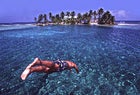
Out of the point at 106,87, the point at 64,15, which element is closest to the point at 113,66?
the point at 106,87

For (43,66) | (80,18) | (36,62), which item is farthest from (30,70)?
(80,18)

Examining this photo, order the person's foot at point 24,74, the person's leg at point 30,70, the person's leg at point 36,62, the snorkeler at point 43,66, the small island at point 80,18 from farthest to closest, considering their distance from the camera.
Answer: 1. the small island at point 80,18
2. the person's leg at point 36,62
3. the snorkeler at point 43,66
4. the person's leg at point 30,70
5. the person's foot at point 24,74

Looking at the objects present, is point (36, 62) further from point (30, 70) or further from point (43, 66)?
point (43, 66)

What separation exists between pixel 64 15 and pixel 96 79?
134049 millimetres

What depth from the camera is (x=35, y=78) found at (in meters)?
13.6

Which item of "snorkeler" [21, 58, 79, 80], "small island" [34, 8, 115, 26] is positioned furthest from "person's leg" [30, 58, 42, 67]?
"small island" [34, 8, 115, 26]

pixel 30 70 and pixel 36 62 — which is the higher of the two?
pixel 36 62

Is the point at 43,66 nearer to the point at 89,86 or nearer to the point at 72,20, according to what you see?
the point at 89,86

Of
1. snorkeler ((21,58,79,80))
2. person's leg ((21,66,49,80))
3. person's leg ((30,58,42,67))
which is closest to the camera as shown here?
person's leg ((21,66,49,80))

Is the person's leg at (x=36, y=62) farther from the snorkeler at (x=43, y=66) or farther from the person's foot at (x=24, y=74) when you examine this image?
the person's foot at (x=24, y=74)

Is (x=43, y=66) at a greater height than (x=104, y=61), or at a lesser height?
greater

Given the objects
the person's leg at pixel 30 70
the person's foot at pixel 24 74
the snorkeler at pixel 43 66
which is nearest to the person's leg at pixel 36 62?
the snorkeler at pixel 43 66

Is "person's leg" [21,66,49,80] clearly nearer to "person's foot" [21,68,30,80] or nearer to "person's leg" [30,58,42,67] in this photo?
"person's foot" [21,68,30,80]

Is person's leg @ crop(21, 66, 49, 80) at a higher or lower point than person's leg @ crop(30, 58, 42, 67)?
lower
